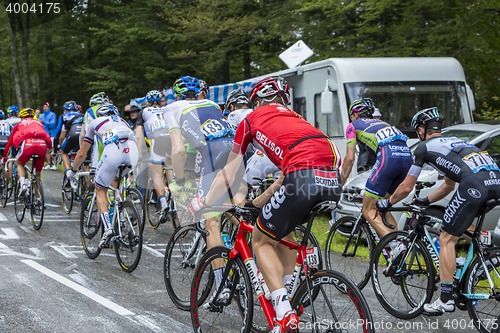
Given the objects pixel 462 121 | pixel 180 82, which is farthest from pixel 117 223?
pixel 462 121

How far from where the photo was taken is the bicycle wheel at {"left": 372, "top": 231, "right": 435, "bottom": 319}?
4.89m

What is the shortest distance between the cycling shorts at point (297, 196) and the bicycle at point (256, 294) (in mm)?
77

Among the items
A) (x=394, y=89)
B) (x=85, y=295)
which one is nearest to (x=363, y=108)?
(x=85, y=295)

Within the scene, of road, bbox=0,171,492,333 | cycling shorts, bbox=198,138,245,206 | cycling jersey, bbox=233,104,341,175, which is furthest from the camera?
cycling shorts, bbox=198,138,245,206

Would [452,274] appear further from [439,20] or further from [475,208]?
[439,20]

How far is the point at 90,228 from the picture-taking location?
7.27m

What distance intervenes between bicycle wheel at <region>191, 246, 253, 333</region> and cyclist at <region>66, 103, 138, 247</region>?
2780 mm

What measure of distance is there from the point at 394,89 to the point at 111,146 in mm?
6246

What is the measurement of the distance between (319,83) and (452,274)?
7058 mm

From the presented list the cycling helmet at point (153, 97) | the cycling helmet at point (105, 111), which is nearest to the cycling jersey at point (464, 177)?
the cycling helmet at point (105, 111)

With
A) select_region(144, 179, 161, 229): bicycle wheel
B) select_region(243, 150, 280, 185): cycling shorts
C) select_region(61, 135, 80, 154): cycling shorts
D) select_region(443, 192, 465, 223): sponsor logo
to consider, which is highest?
select_region(61, 135, 80, 154): cycling shorts

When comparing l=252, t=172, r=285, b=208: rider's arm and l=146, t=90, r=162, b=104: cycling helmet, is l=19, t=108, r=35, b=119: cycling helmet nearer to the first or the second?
l=146, t=90, r=162, b=104: cycling helmet

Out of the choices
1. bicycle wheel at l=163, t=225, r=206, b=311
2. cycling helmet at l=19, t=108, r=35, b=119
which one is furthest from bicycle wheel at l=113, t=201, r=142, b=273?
cycling helmet at l=19, t=108, r=35, b=119

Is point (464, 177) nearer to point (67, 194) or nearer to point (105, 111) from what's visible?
point (105, 111)
